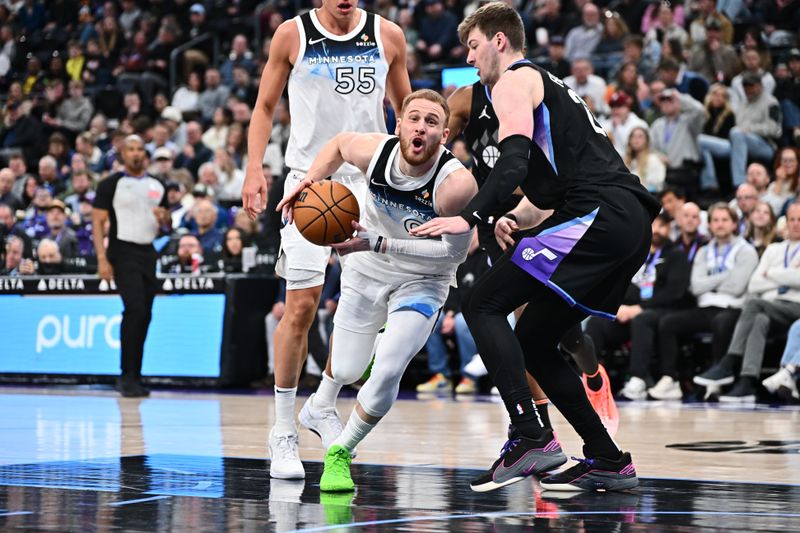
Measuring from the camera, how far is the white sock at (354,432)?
537 centimetres

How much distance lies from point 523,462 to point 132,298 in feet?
23.4

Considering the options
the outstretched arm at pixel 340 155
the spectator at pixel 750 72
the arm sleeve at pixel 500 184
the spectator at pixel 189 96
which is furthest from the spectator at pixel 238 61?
the arm sleeve at pixel 500 184

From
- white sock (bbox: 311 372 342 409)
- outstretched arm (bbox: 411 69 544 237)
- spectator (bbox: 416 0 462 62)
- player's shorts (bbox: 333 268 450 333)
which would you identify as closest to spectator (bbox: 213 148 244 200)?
spectator (bbox: 416 0 462 62)

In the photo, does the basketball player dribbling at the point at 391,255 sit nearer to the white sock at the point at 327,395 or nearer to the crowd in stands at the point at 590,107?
the white sock at the point at 327,395

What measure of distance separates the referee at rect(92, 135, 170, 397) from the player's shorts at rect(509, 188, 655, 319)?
697 centimetres

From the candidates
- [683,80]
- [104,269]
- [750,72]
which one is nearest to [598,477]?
[104,269]

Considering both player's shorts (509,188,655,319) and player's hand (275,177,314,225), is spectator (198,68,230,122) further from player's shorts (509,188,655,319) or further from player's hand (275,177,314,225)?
player's shorts (509,188,655,319)

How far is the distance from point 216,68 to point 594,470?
15578mm

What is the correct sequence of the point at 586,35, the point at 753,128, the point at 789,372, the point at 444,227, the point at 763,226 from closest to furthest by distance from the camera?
the point at 444,227
the point at 789,372
the point at 763,226
the point at 753,128
the point at 586,35

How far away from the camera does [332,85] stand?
244 inches

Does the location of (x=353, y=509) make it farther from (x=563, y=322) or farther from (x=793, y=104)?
(x=793, y=104)

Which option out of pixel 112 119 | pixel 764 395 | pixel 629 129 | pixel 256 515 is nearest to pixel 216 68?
pixel 112 119

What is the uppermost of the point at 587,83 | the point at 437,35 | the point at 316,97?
the point at 437,35

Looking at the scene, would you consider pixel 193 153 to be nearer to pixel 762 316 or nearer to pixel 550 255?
pixel 762 316
